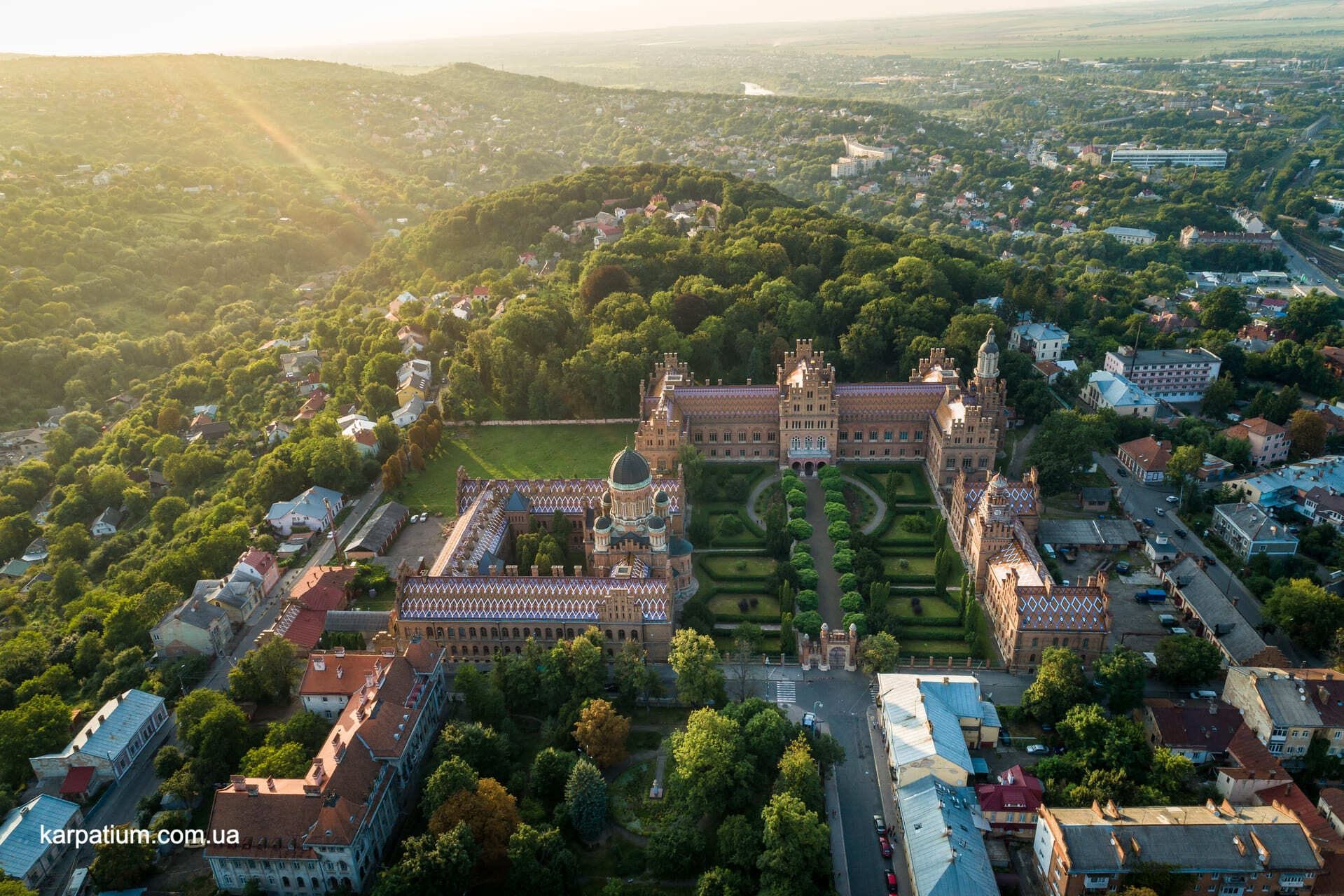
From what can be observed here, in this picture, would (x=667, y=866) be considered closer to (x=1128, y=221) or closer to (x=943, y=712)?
(x=943, y=712)

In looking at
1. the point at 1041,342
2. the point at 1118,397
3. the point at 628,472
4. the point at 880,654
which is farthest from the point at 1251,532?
the point at 628,472

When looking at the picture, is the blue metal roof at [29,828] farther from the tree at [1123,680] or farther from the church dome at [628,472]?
the tree at [1123,680]

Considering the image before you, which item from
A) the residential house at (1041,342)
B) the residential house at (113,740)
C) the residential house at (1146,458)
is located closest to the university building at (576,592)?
the residential house at (113,740)

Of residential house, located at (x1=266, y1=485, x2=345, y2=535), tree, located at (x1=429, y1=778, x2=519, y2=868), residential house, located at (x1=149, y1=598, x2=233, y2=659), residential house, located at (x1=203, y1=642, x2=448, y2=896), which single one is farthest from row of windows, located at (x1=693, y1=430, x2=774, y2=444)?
tree, located at (x1=429, y1=778, x2=519, y2=868)

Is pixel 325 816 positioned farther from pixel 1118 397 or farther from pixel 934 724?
pixel 1118 397

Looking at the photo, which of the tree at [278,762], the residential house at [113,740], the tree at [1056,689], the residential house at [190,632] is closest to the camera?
the tree at [278,762]
